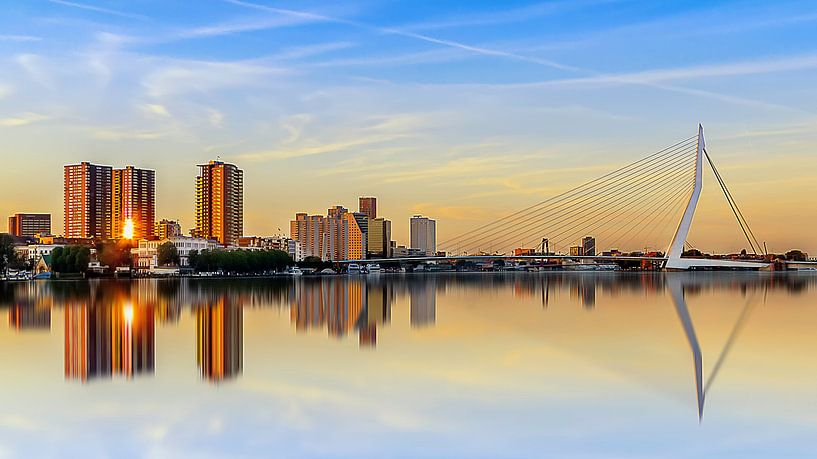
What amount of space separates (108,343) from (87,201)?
311ft

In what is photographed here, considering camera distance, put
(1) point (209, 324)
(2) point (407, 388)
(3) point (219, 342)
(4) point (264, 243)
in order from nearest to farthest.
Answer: (2) point (407, 388) < (3) point (219, 342) < (1) point (209, 324) < (4) point (264, 243)

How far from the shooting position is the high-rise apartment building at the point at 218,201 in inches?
4252

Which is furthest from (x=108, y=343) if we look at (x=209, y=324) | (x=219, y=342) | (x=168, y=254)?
(x=168, y=254)

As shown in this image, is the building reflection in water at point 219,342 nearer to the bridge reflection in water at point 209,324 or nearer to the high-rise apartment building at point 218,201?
the bridge reflection in water at point 209,324

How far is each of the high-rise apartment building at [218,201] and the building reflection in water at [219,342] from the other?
87.9m

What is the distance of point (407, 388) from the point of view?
9469mm

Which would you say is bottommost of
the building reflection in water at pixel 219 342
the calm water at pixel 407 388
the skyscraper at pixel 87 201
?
the calm water at pixel 407 388

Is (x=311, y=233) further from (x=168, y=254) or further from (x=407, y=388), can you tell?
(x=407, y=388)

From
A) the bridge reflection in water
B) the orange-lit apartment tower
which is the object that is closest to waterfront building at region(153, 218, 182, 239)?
the orange-lit apartment tower

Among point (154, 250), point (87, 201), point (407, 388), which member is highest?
point (87, 201)

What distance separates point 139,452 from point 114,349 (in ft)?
21.1

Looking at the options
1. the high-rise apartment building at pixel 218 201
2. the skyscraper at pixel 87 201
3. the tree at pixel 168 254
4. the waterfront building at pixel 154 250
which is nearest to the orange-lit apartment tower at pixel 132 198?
the skyscraper at pixel 87 201

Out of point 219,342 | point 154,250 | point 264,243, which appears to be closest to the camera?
point 219,342

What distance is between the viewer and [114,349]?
1276 centimetres
